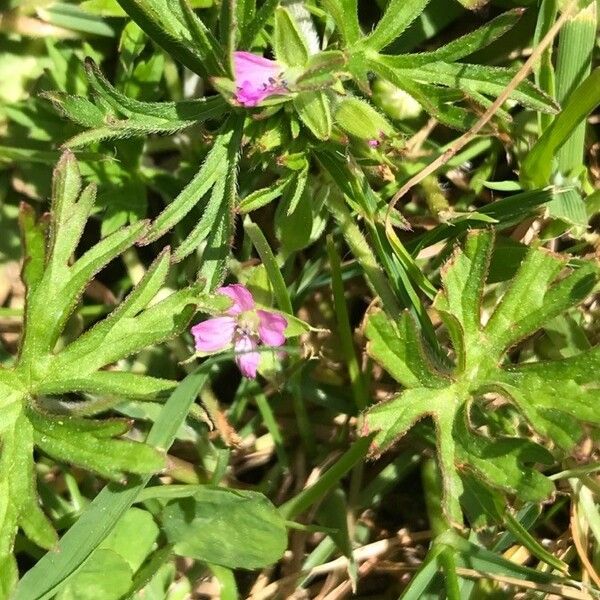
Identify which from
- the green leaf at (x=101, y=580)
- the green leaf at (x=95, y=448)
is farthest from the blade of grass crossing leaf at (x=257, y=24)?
the green leaf at (x=101, y=580)

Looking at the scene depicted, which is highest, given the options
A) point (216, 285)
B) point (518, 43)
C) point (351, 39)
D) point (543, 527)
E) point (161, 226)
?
point (351, 39)

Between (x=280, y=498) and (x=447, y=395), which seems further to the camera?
(x=280, y=498)

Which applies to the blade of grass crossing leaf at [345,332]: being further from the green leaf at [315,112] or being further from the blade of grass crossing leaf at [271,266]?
the green leaf at [315,112]

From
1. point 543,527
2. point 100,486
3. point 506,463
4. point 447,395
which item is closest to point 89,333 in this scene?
point 100,486

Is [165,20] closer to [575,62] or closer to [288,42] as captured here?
[288,42]

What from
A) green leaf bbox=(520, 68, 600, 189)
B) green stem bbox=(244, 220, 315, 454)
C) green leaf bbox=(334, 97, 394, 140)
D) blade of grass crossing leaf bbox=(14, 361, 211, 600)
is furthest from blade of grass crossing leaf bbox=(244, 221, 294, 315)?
green leaf bbox=(520, 68, 600, 189)

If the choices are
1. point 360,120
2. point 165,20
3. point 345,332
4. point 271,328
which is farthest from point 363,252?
point 165,20

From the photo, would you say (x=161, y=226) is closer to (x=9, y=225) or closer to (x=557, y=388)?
(x=9, y=225)
